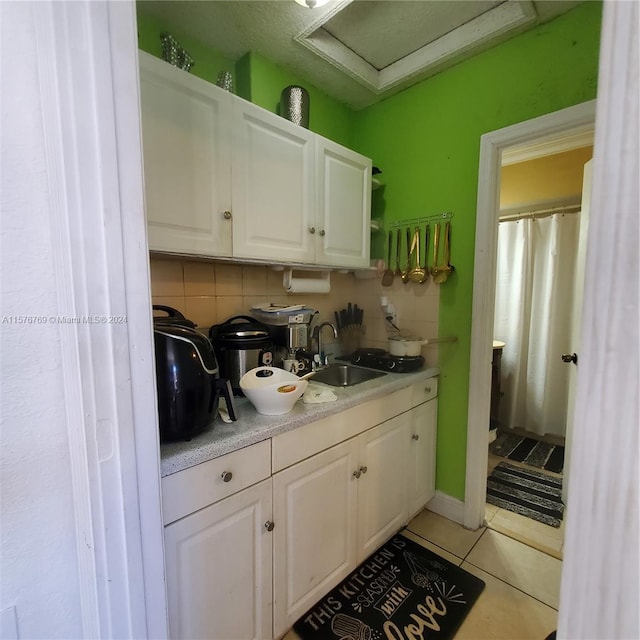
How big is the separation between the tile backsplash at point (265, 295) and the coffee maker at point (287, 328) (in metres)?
0.15

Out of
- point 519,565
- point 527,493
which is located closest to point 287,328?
point 519,565

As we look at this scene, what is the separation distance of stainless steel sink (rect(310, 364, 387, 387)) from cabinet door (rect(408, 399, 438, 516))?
0.33 metres

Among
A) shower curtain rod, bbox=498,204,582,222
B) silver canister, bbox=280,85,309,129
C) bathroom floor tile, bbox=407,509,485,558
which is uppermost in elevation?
silver canister, bbox=280,85,309,129

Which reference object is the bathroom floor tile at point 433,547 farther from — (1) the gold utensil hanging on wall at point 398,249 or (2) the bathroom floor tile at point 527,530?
(1) the gold utensil hanging on wall at point 398,249

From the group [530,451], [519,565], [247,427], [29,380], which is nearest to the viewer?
[29,380]

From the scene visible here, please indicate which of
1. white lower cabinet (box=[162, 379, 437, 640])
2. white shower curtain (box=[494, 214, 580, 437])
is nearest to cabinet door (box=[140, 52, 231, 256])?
white lower cabinet (box=[162, 379, 437, 640])

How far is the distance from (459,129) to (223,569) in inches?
84.6

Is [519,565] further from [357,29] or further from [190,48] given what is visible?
[190,48]

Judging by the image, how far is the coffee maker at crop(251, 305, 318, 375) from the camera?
1458 millimetres

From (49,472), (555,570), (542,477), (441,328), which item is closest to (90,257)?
(49,472)

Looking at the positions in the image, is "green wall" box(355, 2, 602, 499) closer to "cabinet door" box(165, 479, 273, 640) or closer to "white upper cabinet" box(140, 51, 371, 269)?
"white upper cabinet" box(140, 51, 371, 269)

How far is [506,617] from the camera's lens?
1244mm

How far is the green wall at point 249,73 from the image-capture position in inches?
50.7

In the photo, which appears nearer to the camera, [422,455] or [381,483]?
[381,483]
